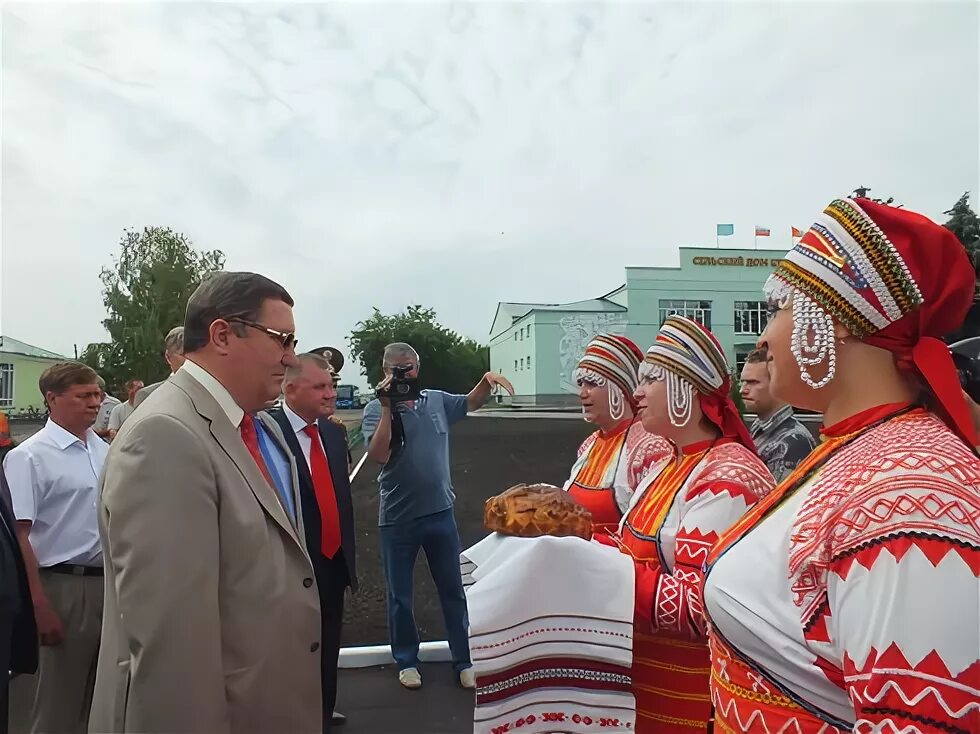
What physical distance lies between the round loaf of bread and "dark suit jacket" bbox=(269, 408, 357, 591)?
66.3 inches

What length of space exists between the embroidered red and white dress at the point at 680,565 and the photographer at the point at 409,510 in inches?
97.5

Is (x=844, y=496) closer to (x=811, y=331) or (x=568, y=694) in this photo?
(x=811, y=331)

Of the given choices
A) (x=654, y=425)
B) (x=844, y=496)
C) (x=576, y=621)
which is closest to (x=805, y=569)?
(x=844, y=496)

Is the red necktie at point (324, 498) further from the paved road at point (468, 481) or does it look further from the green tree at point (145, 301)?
the green tree at point (145, 301)

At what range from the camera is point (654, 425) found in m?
2.65

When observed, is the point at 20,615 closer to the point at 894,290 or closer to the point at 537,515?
the point at 537,515

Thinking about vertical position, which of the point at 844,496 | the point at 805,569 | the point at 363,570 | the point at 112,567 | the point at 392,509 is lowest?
the point at 363,570

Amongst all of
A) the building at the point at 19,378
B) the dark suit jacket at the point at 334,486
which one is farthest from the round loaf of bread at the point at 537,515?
the building at the point at 19,378

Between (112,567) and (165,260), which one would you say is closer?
(112,567)

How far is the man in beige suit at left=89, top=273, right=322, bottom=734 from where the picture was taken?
1.59m

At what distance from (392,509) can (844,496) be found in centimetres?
388

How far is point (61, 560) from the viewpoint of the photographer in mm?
3340

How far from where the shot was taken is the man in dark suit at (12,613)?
8.82ft

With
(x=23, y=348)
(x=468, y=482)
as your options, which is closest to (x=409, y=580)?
(x=468, y=482)
